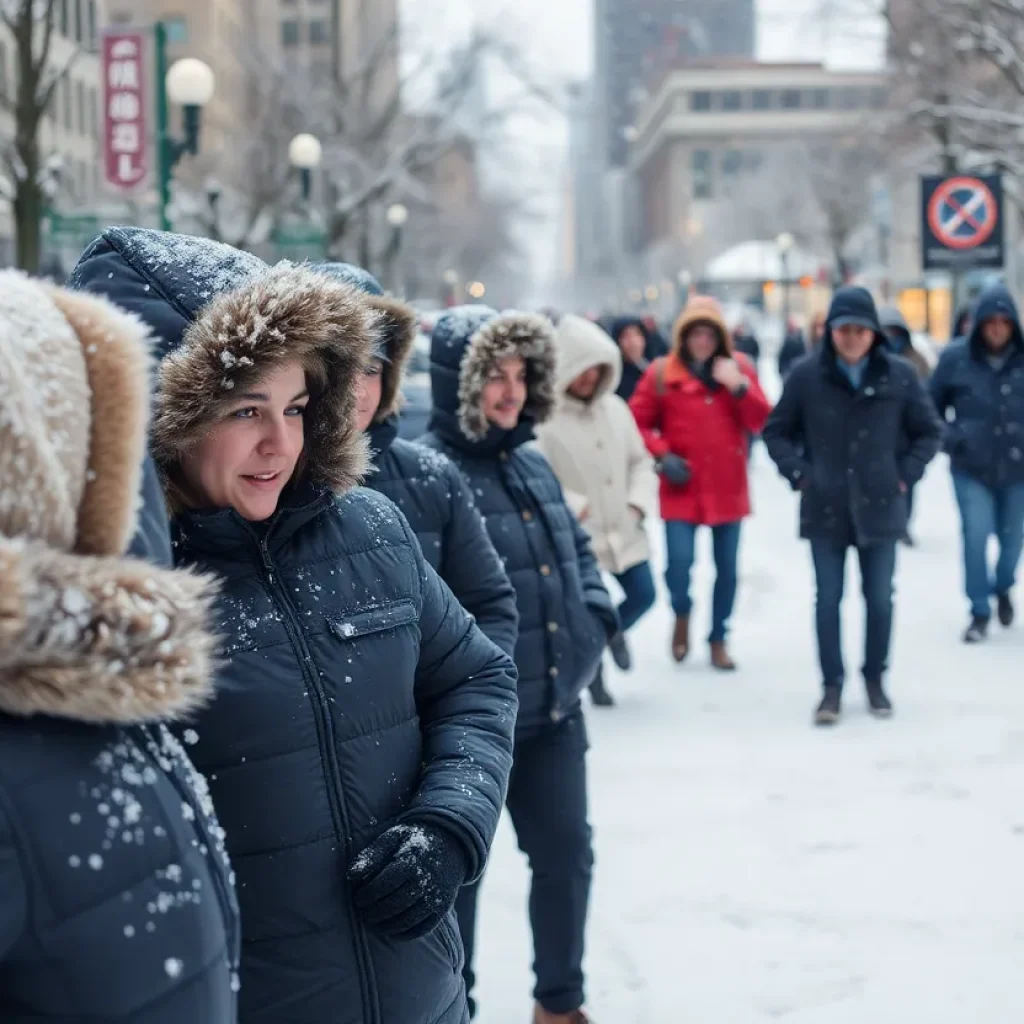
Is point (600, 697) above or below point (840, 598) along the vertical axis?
below

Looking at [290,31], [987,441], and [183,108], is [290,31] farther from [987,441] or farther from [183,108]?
[987,441]

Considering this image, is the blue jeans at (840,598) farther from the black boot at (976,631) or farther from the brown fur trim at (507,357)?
the brown fur trim at (507,357)

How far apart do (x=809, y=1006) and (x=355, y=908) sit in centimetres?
260

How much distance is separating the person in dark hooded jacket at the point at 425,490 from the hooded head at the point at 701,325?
17.7 ft

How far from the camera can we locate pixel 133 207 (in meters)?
37.3

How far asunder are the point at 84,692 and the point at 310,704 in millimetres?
798

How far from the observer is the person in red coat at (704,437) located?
9.44 meters

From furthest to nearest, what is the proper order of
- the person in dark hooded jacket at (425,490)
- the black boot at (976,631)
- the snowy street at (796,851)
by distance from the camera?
the black boot at (976,631)
the snowy street at (796,851)
the person in dark hooded jacket at (425,490)

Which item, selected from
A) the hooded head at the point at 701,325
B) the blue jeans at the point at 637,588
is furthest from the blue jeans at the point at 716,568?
the blue jeans at the point at 637,588

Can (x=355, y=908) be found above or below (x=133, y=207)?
below

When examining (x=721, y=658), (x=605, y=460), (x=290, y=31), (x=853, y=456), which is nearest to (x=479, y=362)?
(x=605, y=460)

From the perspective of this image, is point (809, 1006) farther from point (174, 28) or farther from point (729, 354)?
point (174, 28)

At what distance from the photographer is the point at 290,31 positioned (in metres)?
94.0

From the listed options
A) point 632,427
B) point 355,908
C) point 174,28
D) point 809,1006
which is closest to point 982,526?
point 632,427
